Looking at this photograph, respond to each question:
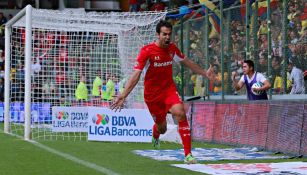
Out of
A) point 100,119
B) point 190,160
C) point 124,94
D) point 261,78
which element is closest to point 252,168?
point 190,160

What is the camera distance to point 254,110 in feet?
55.2

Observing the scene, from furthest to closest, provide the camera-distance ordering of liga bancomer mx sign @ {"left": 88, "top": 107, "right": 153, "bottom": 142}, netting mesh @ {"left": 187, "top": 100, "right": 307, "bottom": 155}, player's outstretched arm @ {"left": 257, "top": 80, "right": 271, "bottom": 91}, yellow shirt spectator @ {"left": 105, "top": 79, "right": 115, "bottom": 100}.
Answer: yellow shirt spectator @ {"left": 105, "top": 79, "right": 115, "bottom": 100} < liga bancomer mx sign @ {"left": 88, "top": 107, "right": 153, "bottom": 142} < player's outstretched arm @ {"left": 257, "top": 80, "right": 271, "bottom": 91} < netting mesh @ {"left": 187, "top": 100, "right": 307, "bottom": 155}

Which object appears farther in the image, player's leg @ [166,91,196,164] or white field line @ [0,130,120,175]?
player's leg @ [166,91,196,164]

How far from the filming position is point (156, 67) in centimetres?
1287

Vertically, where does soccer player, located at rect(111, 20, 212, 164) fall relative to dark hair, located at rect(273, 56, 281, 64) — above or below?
below

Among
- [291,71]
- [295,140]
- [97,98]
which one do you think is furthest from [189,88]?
[295,140]

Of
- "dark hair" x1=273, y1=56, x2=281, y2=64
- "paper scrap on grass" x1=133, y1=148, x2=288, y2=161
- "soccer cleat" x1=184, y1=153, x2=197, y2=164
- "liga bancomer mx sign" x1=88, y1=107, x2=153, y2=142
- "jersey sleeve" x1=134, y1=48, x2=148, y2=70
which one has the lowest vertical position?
"paper scrap on grass" x1=133, y1=148, x2=288, y2=161

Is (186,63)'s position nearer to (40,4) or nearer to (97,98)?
(97,98)

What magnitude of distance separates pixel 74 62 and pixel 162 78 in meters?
12.6

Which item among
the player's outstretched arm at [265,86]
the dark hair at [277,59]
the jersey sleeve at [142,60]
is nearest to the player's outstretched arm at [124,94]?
the jersey sleeve at [142,60]

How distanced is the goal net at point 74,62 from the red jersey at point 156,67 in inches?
372

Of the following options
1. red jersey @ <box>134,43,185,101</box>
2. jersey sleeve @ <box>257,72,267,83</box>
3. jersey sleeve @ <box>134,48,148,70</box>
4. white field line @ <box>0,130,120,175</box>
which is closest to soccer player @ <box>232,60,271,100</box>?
jersey sleeve @ <box>257,72,267,83</box>

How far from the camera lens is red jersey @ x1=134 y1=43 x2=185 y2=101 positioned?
41.7 ft

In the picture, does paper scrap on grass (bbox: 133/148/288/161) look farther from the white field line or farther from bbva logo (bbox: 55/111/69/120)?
bbva logo (bbox: 55/111/69/120)
